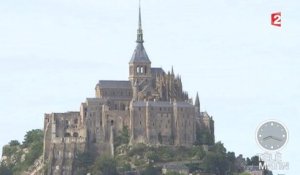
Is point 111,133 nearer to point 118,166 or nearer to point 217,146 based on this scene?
point 118,166

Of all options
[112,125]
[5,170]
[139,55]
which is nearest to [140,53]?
[139,55]

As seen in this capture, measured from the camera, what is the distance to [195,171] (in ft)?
433

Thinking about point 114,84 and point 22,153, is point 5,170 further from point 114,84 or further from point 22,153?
point 114,84

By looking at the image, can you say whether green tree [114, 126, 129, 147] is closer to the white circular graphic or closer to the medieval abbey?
the medieval abbey

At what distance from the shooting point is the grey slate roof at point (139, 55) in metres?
140

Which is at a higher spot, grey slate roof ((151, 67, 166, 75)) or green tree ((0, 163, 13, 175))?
grey slate roof ((151, 67, 166, 75))

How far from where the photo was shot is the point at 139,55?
14075 centimetres

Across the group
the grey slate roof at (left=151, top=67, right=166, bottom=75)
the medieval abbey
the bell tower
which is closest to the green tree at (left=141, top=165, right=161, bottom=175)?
the medieval abbey

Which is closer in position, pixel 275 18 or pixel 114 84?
pixel 275 18

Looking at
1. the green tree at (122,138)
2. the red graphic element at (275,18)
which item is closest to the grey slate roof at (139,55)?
the green tree at (122,138)

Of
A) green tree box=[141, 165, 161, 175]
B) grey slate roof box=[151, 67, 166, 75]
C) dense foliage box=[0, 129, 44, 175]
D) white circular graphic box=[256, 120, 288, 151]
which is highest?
grey slate roof box=[151, 67, 166, 75]

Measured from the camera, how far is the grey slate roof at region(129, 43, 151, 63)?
139875 millimetres

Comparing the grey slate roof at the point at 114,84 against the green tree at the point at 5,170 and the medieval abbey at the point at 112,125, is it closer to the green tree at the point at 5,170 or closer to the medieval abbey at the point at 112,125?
the medieval abbey at the point at 112,125

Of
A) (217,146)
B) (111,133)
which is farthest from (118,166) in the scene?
(217,146)
